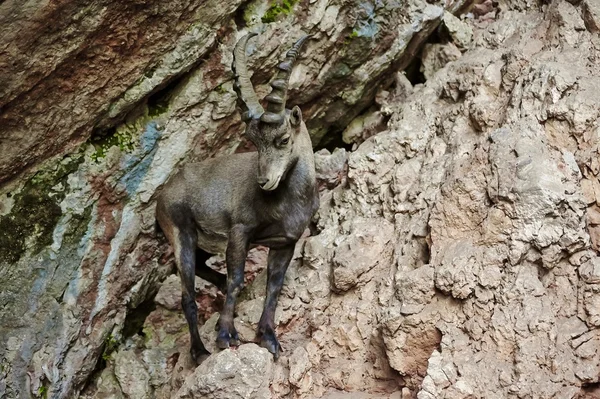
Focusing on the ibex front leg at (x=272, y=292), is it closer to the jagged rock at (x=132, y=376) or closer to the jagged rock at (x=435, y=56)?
the jagged rock at (x=132, y=376)

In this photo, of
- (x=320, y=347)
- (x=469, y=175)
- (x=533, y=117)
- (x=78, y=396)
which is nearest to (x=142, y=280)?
(x=78, y=396)

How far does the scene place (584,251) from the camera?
5438 millimetres

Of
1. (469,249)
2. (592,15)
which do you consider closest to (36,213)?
(469,249)

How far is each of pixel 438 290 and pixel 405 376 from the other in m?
0.74

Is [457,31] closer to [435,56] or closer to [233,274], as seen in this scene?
[435,56]

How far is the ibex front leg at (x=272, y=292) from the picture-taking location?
5.89 metres

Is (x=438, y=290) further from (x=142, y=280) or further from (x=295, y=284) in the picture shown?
(x=142, y=280)

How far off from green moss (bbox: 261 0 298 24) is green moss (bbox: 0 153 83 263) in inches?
90.0

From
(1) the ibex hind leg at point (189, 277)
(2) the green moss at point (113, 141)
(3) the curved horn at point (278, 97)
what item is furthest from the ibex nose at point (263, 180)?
(2) the green moss at point (113, 141)

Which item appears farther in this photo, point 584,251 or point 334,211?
point 334,211

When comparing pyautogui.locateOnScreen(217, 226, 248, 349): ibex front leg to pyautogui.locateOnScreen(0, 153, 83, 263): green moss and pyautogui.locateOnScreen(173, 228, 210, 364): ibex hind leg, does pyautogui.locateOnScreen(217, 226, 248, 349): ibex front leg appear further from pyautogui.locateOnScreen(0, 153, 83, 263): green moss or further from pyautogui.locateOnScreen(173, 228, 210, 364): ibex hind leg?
pyautogui.locateOnScreen(0, 153, 83, 263): green moss

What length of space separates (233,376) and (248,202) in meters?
1.45

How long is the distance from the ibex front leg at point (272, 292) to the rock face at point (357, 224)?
0.20 metres

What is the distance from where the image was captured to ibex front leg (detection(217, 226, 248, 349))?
229 inches
